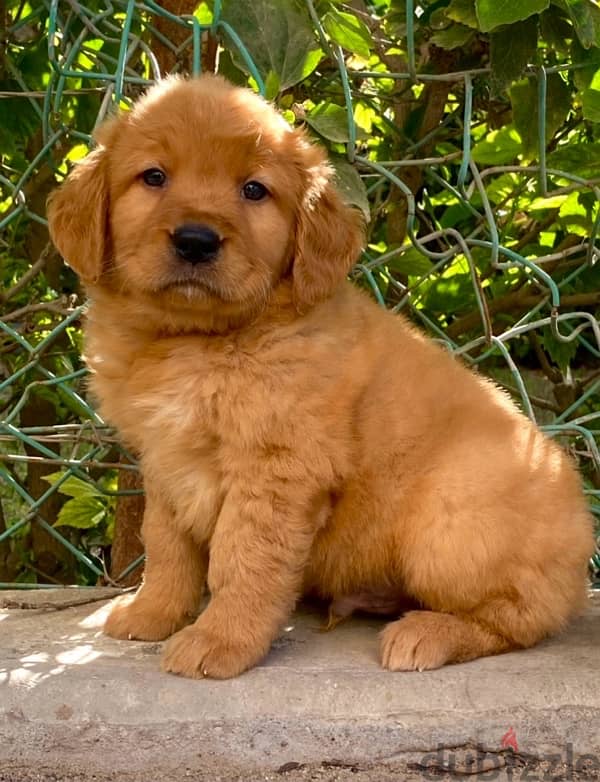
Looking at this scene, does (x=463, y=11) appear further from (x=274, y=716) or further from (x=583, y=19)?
(x=274, y=716)

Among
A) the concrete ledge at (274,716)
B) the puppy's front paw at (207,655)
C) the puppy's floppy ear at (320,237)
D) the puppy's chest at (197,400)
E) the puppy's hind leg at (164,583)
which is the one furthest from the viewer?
the puppy's hind leg at (164,583)

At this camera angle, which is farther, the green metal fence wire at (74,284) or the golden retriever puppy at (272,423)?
the green metal fence wire at (74,284)

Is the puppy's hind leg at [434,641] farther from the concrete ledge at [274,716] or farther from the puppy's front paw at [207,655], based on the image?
the puppy's front paw at [207,655]

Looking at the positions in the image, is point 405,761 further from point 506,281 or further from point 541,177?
point 506,281

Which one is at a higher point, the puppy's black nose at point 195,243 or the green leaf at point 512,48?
the green leaf at point 512,48

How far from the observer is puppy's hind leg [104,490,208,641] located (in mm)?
3031

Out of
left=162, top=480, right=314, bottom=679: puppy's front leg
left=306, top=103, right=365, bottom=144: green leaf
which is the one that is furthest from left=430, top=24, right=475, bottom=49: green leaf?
left=162, top=480, right=314, bottom=679: puppy's front leg

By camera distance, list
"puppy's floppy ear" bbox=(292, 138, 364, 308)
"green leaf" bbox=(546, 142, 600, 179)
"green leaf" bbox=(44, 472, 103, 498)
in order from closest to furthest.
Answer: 1. "puppy's floppy ear" bbox=(292, 138, 364, 308)
2. "green leaf" bbox=(546, 142, 600, 179)
3. "green leaf" bbox=(44, 472, 103, 498)

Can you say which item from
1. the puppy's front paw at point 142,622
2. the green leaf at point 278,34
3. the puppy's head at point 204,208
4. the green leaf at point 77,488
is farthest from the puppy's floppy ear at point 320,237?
the green leaf at point 77,488

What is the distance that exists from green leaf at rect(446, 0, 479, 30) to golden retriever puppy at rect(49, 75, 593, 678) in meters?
0.65

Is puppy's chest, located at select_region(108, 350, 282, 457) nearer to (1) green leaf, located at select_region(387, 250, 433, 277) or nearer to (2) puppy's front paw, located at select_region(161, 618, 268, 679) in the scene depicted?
(2) puppy's front paw, located at select_region(161, 618, 268, 679)

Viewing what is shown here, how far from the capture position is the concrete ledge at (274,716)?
2496mm

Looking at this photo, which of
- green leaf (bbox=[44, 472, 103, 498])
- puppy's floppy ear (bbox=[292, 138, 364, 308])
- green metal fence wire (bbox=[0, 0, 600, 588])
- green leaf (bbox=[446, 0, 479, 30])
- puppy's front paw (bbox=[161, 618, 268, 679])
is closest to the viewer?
puppy's front paw (bbox=[161, 618, 268, 679])

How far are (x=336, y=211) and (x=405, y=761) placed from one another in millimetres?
1390
